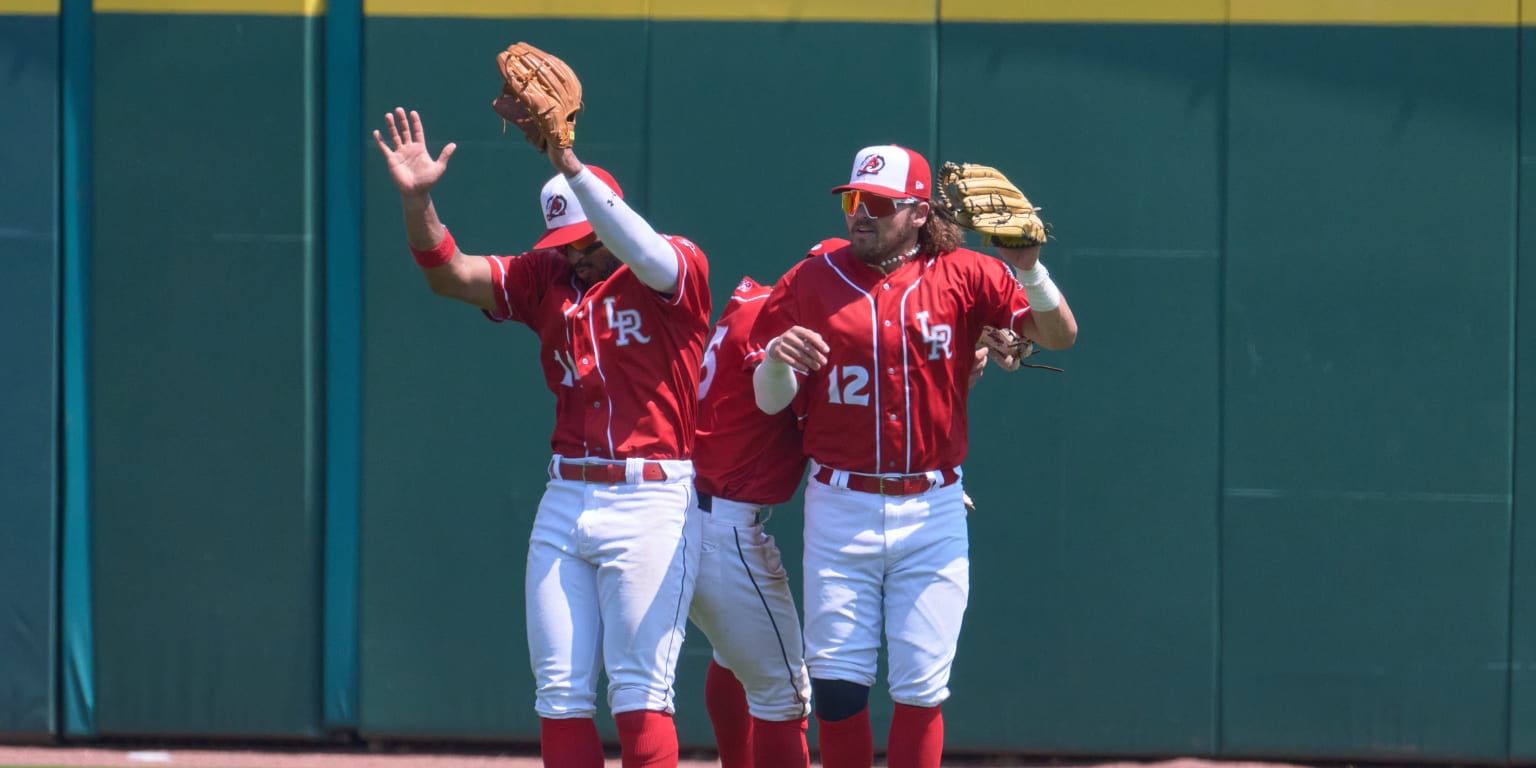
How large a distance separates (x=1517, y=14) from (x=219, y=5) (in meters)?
4.47

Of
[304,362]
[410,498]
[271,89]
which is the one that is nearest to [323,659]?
[410,498]

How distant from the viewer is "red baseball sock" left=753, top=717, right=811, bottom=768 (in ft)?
14.2

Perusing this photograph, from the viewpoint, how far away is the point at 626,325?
396 centimetres

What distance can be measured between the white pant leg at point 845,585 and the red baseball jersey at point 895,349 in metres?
0.12

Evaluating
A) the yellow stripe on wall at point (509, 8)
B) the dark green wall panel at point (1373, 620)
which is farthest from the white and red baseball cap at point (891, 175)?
the dark green wall panel at point (1373, 620)

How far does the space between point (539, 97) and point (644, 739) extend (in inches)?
61.7

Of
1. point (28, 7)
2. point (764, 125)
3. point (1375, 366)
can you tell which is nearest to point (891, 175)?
point (764, 125)

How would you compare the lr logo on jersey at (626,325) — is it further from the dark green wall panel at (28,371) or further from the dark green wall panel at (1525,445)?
the dark green wall panel at (1525,445)

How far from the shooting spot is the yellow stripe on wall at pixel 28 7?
5.54 metres

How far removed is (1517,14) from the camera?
213 inches

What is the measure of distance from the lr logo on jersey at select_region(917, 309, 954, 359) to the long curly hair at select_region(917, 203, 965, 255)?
238 millimetres

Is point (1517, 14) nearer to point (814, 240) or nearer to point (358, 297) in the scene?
point (814, 240)

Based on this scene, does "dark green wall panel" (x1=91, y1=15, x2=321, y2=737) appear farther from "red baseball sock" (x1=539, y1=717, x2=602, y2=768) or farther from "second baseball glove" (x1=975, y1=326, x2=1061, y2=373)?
"second baseball glove" (x1=975, y1=326, x2=1061, y2=373)

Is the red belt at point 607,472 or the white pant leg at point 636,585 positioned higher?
the red belt at point 607,472
